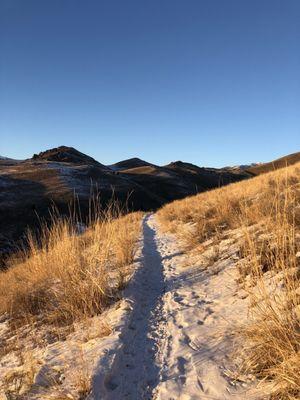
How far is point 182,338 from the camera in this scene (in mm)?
4113

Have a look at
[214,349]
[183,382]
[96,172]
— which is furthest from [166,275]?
[96,172]

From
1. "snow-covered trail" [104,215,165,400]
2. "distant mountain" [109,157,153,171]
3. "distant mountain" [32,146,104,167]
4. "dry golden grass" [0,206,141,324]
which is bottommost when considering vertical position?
"snow-covered trail" [104,215,165,400]

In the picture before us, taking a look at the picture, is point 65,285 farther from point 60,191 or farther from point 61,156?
Result: point 61,156

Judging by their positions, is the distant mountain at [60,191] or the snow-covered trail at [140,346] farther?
the distant mountain at [60,191]

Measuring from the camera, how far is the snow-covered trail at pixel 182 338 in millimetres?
3164

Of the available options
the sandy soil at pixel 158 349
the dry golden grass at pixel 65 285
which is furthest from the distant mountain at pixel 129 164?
the sandy soil at pixel 158 349

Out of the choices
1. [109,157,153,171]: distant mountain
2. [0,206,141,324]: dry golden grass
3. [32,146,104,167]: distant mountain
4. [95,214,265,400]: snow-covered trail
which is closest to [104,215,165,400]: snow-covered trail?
[95,214,265,400]: snow-covered trail

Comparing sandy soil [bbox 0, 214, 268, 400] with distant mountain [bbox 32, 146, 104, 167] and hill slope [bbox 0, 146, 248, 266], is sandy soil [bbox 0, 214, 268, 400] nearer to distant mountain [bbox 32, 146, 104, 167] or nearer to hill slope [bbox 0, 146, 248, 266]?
hill slope [bbox 0, 146, 248, 266]

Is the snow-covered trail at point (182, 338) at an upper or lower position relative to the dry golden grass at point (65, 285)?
lower

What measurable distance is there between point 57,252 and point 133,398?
411cm

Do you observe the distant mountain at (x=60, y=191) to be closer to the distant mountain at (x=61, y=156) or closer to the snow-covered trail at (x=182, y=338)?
the snow-covered trail at (x=182, y=338)

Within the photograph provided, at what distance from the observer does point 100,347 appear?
3938 millimetres

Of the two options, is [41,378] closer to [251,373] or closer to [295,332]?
[251,373]

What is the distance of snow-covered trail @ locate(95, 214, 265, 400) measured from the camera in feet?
10.4
